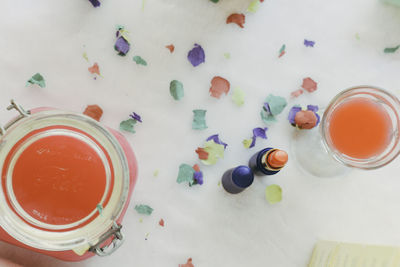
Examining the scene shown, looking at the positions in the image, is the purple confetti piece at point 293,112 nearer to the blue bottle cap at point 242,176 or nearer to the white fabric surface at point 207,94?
the white fabric surface at point 207,94

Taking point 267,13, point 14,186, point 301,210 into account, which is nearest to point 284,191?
point 301,210

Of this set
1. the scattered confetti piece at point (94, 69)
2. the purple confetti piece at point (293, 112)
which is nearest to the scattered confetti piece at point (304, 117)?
the purple confetti piece at point (293, 112)

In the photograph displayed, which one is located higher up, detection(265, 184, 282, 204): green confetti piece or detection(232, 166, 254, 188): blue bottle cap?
detection(265, 184, 282, 204): green confetti piece

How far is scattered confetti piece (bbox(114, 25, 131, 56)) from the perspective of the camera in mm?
724

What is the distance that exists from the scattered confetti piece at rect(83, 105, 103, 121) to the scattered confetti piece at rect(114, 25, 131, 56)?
0.33ft

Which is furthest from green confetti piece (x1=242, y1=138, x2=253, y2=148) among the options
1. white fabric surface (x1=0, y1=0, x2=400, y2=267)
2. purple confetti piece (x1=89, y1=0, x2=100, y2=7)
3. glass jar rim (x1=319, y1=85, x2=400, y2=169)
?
purple confetti piece (x1=89, y1=0, x2=100, y2=7)

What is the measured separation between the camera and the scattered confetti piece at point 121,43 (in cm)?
72

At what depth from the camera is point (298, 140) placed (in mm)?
751

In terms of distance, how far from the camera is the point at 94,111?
72 cm

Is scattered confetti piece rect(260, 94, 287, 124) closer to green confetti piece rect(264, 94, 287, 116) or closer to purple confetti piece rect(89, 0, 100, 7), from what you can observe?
green confetti piece rect(264, 94, 287, 116)

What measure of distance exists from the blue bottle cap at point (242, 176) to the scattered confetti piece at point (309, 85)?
0.62 ft

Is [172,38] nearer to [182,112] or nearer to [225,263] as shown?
[182,112]

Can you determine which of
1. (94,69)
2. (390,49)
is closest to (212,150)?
(94,69)

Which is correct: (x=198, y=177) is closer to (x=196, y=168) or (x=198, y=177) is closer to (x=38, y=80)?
(x=196, y=168)
